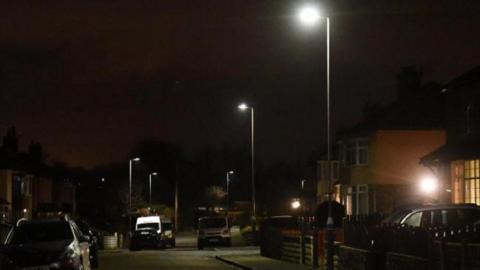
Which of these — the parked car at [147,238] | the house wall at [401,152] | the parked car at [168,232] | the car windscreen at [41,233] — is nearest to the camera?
the car windscreen at [41,233]

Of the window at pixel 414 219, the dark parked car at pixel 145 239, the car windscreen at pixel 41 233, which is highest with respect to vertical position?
the window at pixel 414 219

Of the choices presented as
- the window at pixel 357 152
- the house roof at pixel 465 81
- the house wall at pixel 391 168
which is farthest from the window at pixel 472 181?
the window at pixel 357 152

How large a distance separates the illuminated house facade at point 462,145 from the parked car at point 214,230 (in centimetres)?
2039

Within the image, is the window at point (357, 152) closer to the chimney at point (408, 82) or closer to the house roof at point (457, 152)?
the chimney at point (408, 82)

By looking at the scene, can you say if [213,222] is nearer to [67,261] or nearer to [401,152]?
[401,152]

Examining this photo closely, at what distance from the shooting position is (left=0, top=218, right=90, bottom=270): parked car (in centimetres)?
1912

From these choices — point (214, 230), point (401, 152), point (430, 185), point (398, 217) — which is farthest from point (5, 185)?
point (398, 217)

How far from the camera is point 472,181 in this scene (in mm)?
32844

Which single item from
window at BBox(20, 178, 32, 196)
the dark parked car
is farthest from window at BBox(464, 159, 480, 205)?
window at BBox(20, 178, 32, 196)

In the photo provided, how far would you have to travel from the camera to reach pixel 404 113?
52438mm

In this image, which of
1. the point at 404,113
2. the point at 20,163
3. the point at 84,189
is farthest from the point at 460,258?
the point at 84,189

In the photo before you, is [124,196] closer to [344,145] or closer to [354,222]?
[344,145]

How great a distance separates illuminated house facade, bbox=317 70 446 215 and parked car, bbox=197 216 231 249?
7.48 meters

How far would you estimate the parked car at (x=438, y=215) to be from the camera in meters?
22.9
